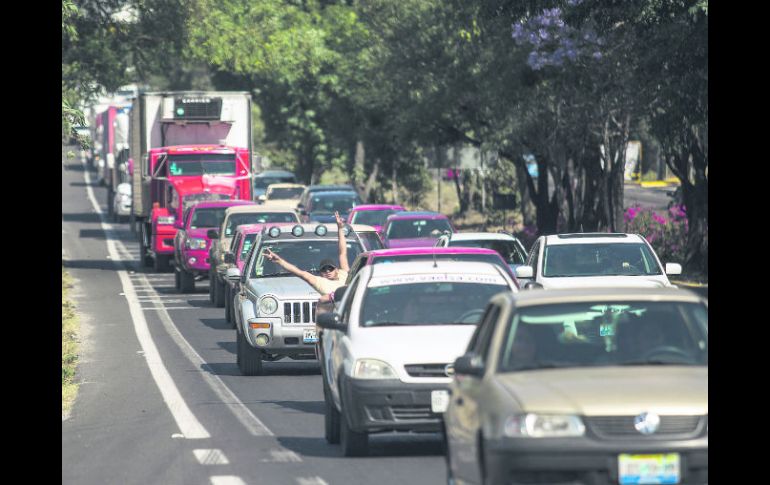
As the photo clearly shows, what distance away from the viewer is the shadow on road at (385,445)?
43.2 feet

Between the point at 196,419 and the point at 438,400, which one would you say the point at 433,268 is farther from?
the point at 196,419

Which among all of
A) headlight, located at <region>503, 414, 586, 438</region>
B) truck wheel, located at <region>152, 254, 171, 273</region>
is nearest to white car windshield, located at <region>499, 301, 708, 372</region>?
headlight, located at <region>503, 414, 586, 438</region>

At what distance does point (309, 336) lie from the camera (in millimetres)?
19266

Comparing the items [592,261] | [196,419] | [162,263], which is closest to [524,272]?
[592,261]

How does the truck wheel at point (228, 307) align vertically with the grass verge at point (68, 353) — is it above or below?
above

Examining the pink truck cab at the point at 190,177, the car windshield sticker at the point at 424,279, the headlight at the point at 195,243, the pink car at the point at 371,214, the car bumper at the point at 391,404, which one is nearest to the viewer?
the car bumper at the point at 391,404

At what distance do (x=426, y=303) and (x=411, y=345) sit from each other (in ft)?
3.75

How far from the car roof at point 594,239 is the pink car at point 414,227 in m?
11.0

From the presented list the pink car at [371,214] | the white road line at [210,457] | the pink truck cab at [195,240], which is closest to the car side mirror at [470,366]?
the white road line at [210,457]

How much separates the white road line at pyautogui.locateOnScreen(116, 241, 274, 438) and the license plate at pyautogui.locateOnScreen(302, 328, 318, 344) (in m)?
1.07

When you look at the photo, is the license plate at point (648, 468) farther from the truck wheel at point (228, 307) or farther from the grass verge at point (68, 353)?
the truck wheel at point (228, 307)
